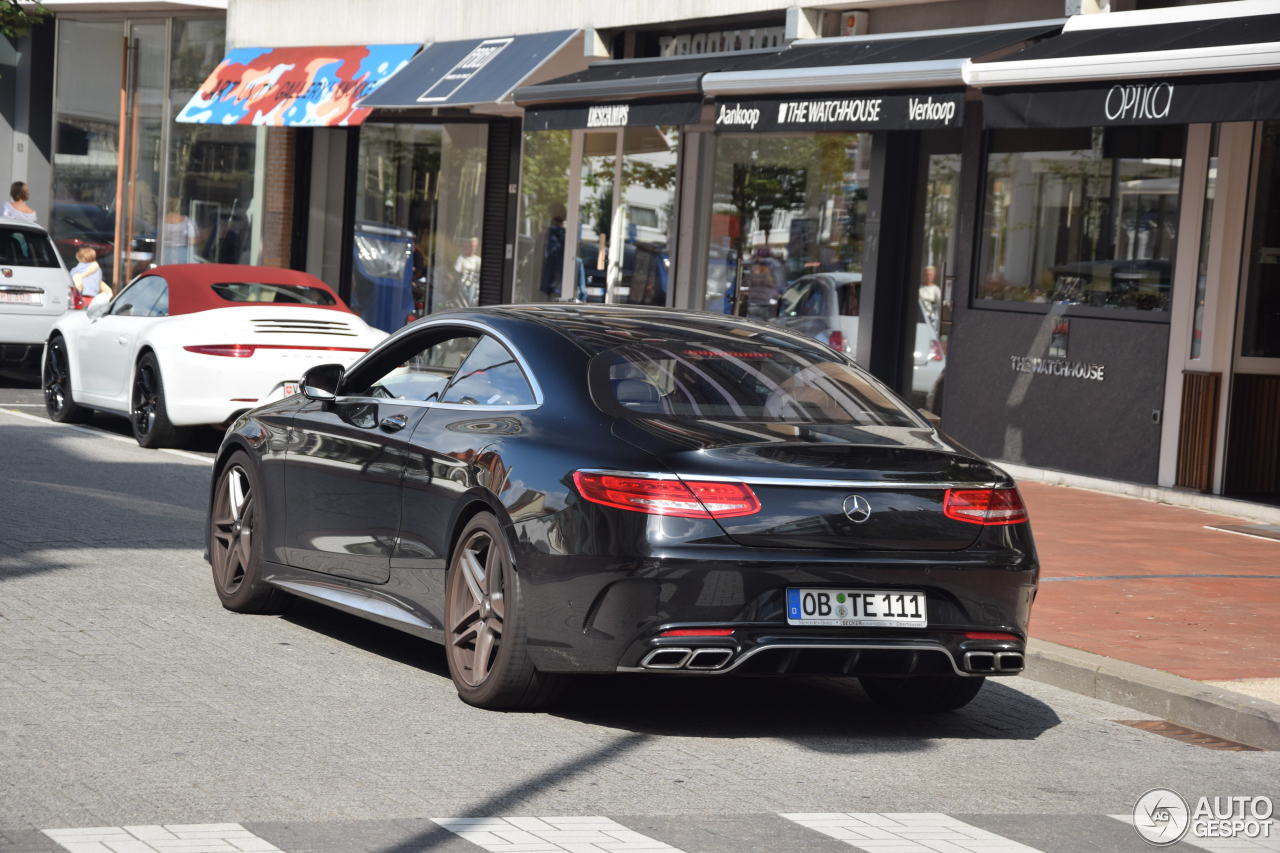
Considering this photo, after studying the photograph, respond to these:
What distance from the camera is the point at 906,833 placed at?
5285mm

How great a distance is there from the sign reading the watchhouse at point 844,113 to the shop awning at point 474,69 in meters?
4.64

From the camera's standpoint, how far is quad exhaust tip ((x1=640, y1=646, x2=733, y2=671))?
19.7 feet

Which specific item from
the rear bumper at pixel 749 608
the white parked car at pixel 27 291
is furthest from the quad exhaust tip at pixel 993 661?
the white parked car at pixel 27 291

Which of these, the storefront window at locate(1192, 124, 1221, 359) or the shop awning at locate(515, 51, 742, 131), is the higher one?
the shop awning at locate(515, 51, 742, 131)

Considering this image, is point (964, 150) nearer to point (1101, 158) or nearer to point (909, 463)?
point (1101, 158)

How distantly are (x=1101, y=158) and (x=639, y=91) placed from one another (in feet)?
15.3

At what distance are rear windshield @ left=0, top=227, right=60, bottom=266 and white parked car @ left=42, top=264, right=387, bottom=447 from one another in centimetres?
417

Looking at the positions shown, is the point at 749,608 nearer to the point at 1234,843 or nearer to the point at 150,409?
the point at 1234,843

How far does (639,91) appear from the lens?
17641 millimetres

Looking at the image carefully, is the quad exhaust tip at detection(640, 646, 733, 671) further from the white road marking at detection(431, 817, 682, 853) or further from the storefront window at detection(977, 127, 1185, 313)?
the storefront window at detection(977, 127, 1185, 313)

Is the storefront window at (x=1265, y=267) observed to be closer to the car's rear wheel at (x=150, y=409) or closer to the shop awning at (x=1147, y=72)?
the shop awning at (x=1147, y=72)

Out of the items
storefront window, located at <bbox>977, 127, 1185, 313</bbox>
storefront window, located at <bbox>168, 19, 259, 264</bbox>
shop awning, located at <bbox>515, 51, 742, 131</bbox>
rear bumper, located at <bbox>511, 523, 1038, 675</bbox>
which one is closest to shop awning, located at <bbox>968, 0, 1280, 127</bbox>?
storefront window, located at <bbox>977, 127, 1185, 313</bbox>

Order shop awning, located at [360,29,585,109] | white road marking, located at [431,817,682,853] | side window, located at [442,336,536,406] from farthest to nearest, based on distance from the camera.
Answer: shop awning, located at [360,29,585,109] → side window, located at [442,336,536,406] → white road marking, located at [431,817,682,853]

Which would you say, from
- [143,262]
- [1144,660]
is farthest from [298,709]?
[143,262]
